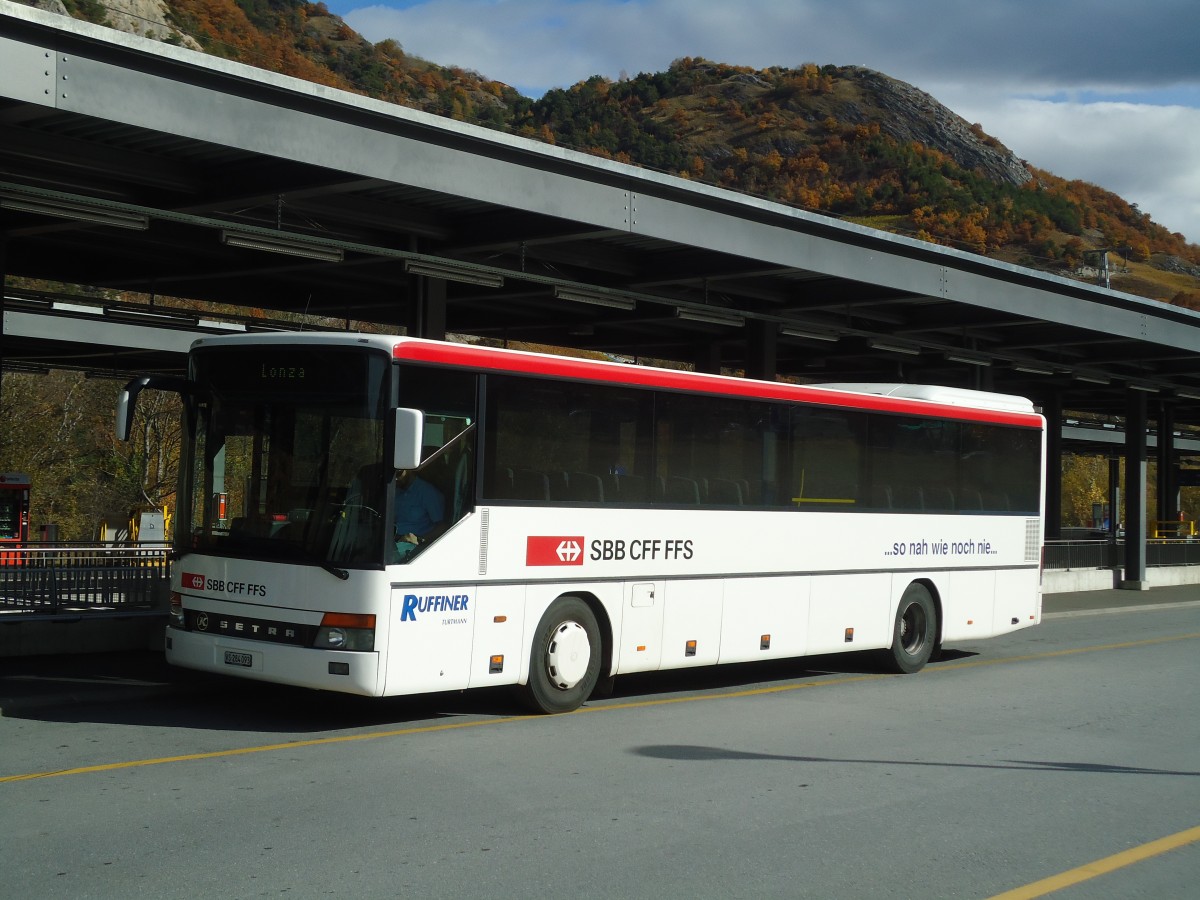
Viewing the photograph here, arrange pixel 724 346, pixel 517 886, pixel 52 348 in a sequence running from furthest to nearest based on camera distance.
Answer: pixel 724 346 < pixel 52 348 < pixel 517 886

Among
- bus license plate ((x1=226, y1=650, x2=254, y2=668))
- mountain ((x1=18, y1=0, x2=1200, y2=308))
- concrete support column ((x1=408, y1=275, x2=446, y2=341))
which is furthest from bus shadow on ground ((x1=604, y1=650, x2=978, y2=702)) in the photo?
mountain ((x1=18, y1=0, x2=1200, y2=308))

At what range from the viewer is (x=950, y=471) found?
16.4 metres

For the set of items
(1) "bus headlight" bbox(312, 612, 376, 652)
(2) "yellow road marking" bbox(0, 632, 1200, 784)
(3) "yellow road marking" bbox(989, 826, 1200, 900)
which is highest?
(1) "bus headlight" bbox(312, 612, 376, 652)

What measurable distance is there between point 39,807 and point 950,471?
11913mm

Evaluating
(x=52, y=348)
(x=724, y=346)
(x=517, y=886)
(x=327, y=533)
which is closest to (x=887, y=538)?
(x=327, y=533)

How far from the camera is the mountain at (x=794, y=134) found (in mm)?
96438

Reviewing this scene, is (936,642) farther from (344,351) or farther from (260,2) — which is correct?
(260,2)

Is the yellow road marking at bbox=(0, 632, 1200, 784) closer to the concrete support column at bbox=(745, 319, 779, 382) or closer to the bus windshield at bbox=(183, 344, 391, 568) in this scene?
the bus windshield at bbox=(183, 344, 391, 568)

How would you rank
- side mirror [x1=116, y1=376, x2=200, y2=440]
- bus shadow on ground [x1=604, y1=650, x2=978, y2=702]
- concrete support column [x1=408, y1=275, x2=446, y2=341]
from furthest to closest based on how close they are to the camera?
concrete support column [x1=408, y1=275, x2=446, y2=341] → bus shadow on ground [x1=604, y1=650, x2=978, y2=702] → side mirror [x1=116, y1=376, x2=200, y2=440]

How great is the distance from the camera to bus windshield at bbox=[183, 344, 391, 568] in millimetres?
10258

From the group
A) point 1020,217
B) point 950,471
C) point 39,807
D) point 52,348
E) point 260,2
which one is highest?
point 260,2

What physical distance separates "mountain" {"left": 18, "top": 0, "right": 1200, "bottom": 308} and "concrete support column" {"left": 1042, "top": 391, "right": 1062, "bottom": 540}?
3376 centimetres

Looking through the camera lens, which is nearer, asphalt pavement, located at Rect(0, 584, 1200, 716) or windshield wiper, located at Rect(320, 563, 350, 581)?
windshield wiper, located at Rect(320, 563, 350, 581)

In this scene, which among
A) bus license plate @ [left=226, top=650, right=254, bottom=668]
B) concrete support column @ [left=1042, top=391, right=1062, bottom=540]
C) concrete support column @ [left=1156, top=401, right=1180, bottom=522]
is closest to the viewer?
bus license plate @ [left=226, top=650, right=254, bottom=668]
